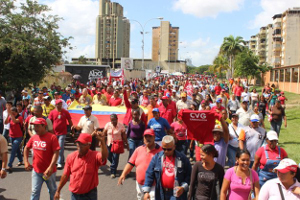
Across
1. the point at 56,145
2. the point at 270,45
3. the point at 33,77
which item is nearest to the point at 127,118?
the point at 56,145

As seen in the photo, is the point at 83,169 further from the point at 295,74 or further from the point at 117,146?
the point at 295,74

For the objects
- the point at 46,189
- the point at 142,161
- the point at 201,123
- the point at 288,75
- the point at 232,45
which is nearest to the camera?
the point at 142,161

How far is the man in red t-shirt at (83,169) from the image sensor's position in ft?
14.9

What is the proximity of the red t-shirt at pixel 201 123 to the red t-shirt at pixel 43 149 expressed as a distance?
2799 millimetres

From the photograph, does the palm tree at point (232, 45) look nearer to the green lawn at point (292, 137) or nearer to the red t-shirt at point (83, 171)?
the green lawn at point (292, 137)

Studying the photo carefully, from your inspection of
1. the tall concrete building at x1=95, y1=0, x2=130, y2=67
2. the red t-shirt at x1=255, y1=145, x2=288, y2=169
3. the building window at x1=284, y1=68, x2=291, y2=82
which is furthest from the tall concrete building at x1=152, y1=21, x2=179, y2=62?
the red t-shirt at x1=255, y1=145, x2=288, y2=169

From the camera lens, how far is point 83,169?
4574mm

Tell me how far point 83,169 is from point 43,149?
A: 1.13 metres

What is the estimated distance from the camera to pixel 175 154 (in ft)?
14.6

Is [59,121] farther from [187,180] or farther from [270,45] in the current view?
[270,45]

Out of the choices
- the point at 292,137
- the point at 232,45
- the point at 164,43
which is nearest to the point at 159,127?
the point at 292,137

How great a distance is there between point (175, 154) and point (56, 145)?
209 cm

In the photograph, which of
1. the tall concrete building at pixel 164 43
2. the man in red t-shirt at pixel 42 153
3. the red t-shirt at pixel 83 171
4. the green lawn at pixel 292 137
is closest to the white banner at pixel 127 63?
the green lawn at pixel 292 137

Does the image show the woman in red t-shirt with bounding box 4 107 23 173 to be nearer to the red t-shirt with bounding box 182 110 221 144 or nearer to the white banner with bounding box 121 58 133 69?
the red t-shirt with bounding box 182 110 221 144
